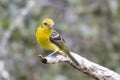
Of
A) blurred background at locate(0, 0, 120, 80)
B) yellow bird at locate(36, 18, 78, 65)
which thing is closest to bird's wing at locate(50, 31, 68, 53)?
yellow bird at locate(36, 18, 78, 65)

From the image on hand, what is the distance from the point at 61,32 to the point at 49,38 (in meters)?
2.27

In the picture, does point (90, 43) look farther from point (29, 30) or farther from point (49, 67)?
point (29, 30)

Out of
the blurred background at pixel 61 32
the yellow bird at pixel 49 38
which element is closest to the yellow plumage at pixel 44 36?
the yellow bird at pixel 49 38

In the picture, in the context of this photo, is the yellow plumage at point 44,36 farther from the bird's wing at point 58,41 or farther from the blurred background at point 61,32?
the blurred background at point 61,32

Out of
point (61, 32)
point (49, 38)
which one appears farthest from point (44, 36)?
point (61, 32)

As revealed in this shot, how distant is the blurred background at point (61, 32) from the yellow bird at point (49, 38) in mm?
938

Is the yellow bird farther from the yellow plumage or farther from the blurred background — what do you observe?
the blurred background

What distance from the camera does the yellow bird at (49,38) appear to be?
11.3ft

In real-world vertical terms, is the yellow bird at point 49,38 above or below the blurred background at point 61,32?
below

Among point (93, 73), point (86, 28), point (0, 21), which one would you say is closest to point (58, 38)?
point (93, 73)

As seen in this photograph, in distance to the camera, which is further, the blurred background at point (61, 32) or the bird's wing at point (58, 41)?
the blurred background at point (61, 32)

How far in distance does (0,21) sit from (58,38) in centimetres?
162

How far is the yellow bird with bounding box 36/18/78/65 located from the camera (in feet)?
11.3

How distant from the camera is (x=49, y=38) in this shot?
11.8ft
